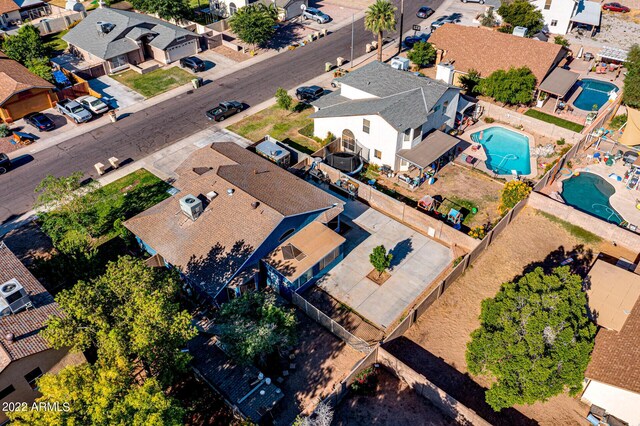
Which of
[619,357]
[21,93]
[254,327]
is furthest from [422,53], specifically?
[21,93]

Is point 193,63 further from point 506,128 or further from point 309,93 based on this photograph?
point 506,128

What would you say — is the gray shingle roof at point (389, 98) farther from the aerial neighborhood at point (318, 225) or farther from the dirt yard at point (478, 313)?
the dirt yard at point (478, 313)

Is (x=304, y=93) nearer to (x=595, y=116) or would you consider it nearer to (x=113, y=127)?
(x=113, y=127)

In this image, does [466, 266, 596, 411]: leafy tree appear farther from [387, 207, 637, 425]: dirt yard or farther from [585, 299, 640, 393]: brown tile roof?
[387, 207, 637, 425]: dirt yard

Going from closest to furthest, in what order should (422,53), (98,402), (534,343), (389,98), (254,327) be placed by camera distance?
1. (98,402)
2. (534,343)
3. (254,327)
4. (389,98)
5. (422,53)

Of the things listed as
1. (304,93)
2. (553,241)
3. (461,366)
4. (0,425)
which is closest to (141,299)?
(0,425)

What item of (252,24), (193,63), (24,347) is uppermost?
(252,24)

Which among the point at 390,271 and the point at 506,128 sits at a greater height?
the point at 506,128
